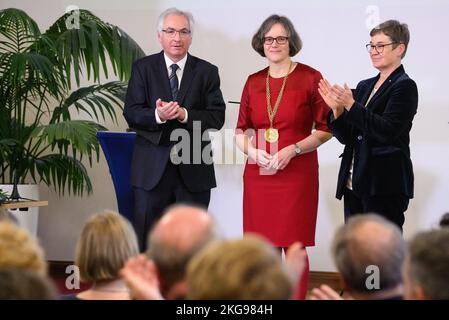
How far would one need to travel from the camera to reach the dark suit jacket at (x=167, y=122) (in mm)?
3777

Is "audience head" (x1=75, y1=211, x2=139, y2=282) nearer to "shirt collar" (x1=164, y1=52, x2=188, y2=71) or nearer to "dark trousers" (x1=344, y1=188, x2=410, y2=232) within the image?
"dark trousers" (x1=344, y1=188, x2=410, y2=232)

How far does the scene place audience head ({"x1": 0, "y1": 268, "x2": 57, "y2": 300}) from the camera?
1.45 metres

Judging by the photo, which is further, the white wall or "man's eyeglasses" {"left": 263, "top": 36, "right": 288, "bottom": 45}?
the white wall

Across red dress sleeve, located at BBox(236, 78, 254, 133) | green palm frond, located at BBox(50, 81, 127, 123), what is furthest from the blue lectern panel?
green palm frond, located at BBox(50, 81, 127, 123)

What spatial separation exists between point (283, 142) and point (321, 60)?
1.72 m

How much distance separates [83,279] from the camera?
2.17m

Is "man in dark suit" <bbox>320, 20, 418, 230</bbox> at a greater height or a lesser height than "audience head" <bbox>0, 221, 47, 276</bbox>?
greater

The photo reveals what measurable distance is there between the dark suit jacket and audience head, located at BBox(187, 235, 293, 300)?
7.60 ft

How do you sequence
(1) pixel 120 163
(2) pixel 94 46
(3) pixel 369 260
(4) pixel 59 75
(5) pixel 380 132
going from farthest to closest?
1. (4) pixel 59 75
2. (2) pixel 94 46
3. (1) pixel 120 163
4. (5) pixel 380 132
5. (3) pixel 369 260

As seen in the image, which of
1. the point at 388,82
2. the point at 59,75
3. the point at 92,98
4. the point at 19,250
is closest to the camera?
the point at 19,250

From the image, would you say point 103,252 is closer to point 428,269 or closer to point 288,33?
point 428,269

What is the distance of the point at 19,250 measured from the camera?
68.3 inches

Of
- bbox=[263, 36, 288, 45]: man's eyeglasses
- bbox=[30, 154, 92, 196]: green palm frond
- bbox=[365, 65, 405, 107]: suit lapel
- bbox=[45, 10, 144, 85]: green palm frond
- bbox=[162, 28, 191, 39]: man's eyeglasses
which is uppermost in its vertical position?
bbox=[45, 10, 144, 85]: green palm frond

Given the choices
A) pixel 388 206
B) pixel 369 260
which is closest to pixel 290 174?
pixel 388 206
